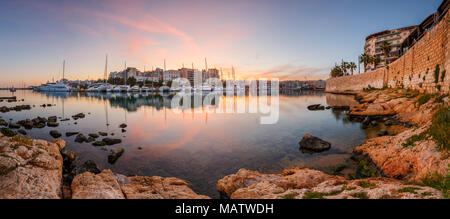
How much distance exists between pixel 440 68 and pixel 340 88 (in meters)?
75.6

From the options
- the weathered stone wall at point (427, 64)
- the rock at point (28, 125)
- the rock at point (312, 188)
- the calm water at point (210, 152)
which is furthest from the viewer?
the rock at point (28, 125)

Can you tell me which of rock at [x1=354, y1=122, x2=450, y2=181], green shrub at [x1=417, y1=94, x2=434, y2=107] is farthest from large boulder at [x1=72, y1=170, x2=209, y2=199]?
green shrub at [x1=417, y1=94, x2=434, y2=107]

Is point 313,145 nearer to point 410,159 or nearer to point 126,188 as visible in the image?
point 410,159

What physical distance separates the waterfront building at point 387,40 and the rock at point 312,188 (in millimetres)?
90333

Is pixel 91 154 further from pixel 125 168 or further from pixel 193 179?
pixel 193 179

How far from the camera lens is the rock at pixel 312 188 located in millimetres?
3867

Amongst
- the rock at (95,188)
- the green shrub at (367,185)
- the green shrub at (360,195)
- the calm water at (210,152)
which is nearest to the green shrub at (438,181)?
the green shrub at (367,185)

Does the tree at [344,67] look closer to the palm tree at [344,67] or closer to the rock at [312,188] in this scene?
the palm tree at [344,67]

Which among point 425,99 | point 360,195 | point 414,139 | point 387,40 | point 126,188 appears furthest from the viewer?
point 387,40

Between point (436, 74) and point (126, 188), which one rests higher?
point (436, 74)

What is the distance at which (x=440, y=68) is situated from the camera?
16.3 metres

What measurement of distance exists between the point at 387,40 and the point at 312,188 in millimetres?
112107

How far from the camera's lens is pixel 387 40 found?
84375 mm

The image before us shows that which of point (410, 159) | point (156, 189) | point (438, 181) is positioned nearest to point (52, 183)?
point (156, 189)
